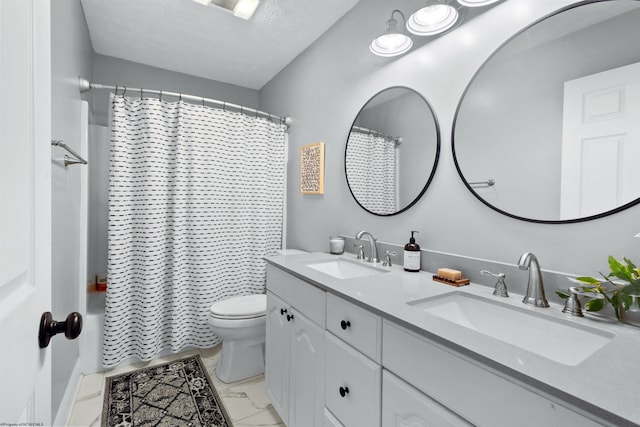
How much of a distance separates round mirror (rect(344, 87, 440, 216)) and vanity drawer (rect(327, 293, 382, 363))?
2.33 ft

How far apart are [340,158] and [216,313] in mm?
1319

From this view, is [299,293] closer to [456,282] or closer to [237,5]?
[456,282]

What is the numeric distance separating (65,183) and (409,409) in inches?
77.0

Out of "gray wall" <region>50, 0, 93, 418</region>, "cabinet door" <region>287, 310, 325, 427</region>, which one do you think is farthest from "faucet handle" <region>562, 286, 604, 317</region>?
"gray wall" <region>50, 0, 93, 418</region>

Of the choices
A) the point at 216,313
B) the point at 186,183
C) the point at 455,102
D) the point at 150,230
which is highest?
the point at 455,102

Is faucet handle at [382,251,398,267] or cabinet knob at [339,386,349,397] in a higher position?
faucet handle at [382,251,398,267]

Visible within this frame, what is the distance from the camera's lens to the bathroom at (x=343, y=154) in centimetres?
107

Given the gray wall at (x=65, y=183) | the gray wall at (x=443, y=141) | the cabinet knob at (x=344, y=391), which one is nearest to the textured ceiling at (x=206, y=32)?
the gray wall at (x=443, y=141)

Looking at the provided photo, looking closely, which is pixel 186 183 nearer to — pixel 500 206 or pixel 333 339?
pixel 333 339

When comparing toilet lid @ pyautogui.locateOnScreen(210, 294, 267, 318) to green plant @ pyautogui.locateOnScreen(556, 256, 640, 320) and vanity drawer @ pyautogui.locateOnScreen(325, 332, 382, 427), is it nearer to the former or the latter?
vanity drawer @ pyautogui.locateOnScreen(325, 332, 382, 427)

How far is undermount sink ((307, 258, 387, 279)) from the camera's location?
1600 mm

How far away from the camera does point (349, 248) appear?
6.35ft

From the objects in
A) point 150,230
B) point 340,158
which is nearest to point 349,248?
point 340,158

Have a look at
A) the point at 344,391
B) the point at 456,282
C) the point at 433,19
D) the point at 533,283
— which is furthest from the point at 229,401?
the point at 433,19
